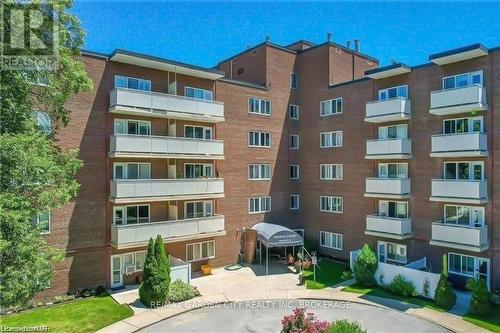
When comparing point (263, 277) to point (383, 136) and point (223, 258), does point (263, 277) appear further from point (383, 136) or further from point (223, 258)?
point (383, 136)

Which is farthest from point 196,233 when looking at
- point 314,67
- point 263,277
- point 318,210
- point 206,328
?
point 314,67

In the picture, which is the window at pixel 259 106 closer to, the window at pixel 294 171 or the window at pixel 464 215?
the window at pixel 294 171

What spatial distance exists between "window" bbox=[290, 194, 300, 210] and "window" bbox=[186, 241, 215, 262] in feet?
29.8

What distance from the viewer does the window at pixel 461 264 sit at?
22422 millimetres

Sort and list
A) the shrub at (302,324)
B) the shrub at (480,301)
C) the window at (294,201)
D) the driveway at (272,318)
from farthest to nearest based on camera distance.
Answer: the window at (294,201) → the shrub at (480,301) → the driveway at (272,318) → the shrub at (302,324)

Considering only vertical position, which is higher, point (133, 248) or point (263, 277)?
point (133, 248)

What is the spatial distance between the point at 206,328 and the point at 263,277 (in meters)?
8.93

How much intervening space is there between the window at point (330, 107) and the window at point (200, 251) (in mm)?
15238

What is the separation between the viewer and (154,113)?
23734 mm

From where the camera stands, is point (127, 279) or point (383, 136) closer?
point (127, 279)

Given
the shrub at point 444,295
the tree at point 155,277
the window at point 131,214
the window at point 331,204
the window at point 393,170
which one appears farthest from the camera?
the window at point 331,204

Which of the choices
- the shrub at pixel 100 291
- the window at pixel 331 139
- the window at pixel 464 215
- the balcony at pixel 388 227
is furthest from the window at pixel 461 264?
the shrub at pixel 100 291

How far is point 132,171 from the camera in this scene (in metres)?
24.0

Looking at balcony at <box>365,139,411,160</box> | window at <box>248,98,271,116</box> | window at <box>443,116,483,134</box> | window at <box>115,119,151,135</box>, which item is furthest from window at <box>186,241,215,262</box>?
window at <box>443,116,483,134</box>
